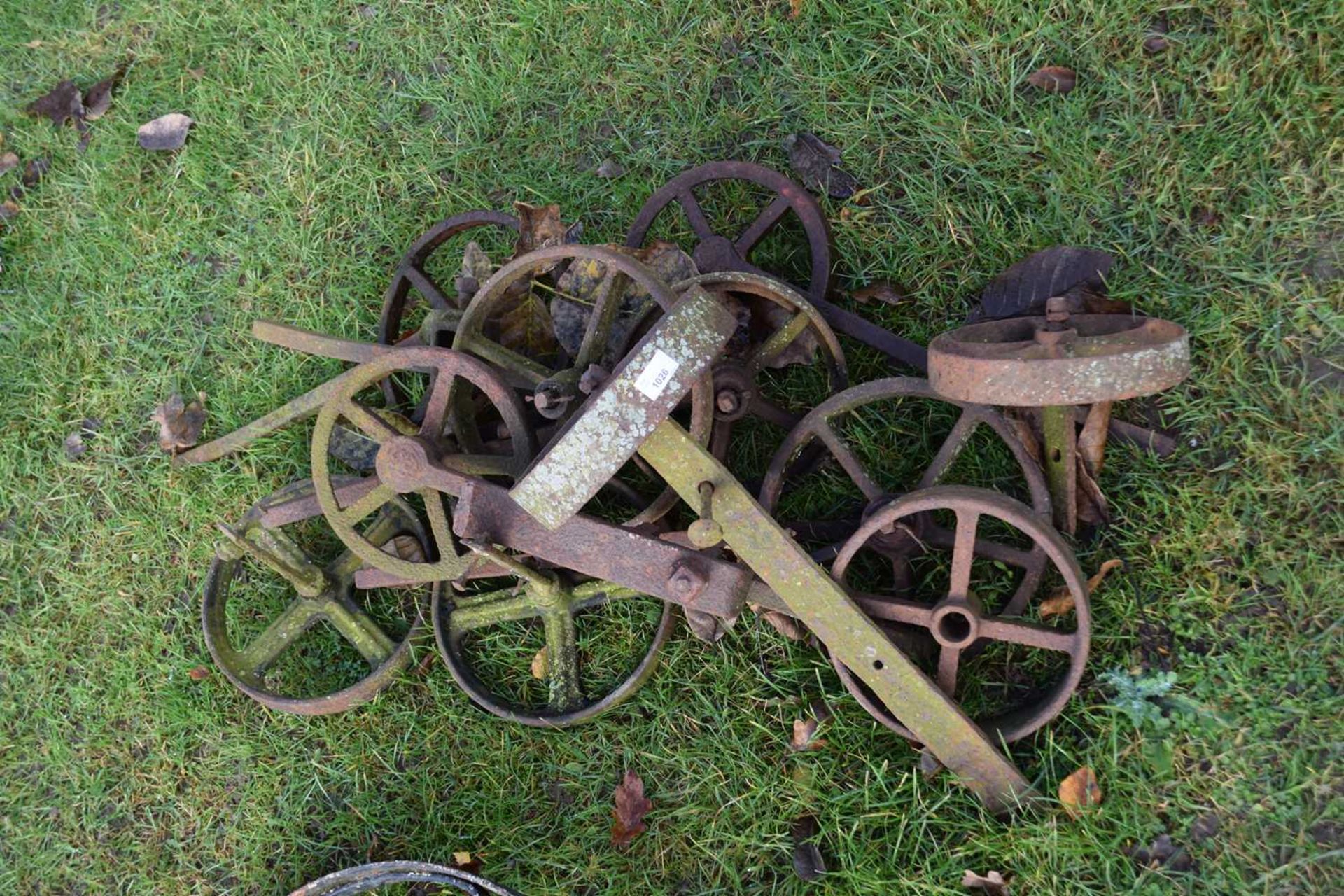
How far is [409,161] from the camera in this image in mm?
3637

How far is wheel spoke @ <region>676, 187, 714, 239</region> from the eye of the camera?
10.2 feet

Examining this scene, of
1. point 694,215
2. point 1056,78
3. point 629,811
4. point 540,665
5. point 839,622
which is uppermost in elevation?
point 1056,78

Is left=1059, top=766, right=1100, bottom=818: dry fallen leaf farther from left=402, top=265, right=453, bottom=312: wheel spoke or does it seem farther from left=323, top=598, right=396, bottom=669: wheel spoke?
left=402, top=265, right=453, bottom=312: wheel spoke

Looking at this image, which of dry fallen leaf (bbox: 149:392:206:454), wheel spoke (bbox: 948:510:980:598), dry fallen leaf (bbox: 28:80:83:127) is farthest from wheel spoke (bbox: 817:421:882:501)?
dry fallen leaf (bbox: 28:80:83:127)

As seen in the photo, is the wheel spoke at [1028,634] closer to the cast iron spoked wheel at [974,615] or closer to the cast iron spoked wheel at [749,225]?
the cast iron spoked wheel at [974,615]

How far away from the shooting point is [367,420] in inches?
109

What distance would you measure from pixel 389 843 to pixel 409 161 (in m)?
2.47

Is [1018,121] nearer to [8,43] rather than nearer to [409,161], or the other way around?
[409,161]

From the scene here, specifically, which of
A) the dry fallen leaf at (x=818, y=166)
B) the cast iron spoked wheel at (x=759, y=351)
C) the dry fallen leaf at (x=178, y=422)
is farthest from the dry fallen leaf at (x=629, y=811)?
the dry fallen leaf at (x=178, y=422)

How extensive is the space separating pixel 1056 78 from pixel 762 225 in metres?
1.00

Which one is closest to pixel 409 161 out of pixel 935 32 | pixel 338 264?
pixel 338 264

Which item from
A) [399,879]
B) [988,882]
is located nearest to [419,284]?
[399,879]

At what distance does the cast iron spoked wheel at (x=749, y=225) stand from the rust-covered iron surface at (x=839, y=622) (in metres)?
0.77

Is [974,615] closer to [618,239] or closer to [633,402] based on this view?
[633,402]
